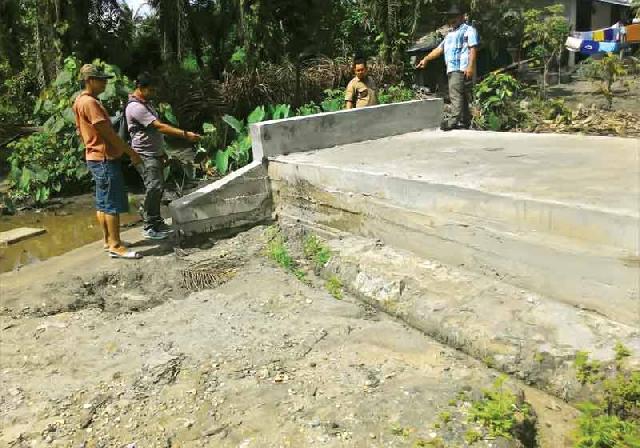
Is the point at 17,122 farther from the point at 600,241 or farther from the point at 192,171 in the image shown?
the point at 600,241

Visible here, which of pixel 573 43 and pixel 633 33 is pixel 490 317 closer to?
pixel 573 43

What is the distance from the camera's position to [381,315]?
4.21 meters

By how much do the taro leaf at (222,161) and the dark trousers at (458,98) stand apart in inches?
138

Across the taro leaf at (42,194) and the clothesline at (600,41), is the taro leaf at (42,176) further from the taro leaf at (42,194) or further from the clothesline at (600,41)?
the clothesline at (600,41)

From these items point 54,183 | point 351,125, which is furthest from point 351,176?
point 54,183

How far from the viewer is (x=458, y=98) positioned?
7.21 m

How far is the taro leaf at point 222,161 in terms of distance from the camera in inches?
361

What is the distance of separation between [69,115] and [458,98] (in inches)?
228

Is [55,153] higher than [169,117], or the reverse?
[169,117]

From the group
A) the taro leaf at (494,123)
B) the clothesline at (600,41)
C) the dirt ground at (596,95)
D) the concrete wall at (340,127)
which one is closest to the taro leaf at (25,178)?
the concrete wall at (340,127)

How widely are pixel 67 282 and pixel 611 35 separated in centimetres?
1885

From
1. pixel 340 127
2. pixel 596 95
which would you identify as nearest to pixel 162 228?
pixel 340 127

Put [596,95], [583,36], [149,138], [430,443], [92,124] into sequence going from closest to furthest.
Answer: [430,443], [92,124], [149,138], [596,95], [583,36]

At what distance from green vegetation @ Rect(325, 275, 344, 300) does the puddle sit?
376 centimetres
